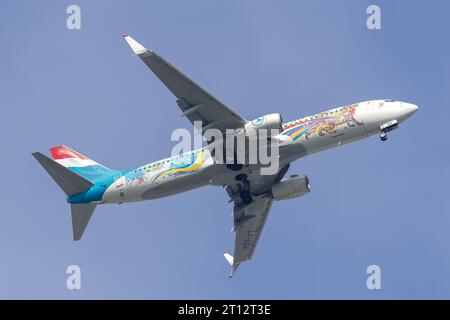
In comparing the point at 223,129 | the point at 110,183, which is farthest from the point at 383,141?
the point at 110,183

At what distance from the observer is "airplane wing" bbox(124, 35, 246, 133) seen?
2547 inches

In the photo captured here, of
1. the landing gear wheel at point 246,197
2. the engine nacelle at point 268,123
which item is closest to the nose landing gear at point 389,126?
the engine nacelle at point 268,123

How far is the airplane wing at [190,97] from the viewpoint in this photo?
212ft

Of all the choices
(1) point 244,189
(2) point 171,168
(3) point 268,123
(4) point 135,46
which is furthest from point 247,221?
(4) point 135,46

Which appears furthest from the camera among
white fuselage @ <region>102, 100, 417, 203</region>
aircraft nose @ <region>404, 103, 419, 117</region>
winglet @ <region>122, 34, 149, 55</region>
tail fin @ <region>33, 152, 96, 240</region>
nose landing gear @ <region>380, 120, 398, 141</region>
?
aircraft nose @ <region>404, 103, 419, 117</region>

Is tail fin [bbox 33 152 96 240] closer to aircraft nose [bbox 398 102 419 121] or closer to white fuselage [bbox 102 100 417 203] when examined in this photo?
white fuselage [bbox 102 100 417 203]

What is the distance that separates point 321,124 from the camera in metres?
72.5

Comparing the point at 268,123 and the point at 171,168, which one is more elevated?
the point at 268,123

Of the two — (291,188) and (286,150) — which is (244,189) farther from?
(286,150)

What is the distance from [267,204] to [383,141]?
13825 mm

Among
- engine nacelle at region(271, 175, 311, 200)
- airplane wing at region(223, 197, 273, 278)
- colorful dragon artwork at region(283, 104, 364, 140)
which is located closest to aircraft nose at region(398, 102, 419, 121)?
colorful dragon artwork at region(283, 104, 364, 140)

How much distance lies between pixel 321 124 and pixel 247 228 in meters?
15.6

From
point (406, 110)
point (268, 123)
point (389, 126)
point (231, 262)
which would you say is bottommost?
point (231, 262)

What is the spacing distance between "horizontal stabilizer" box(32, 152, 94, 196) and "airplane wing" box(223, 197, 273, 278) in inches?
615
